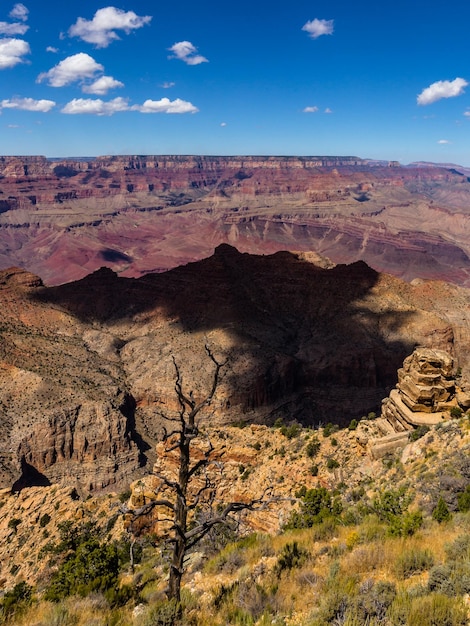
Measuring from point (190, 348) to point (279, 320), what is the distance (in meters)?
21.2

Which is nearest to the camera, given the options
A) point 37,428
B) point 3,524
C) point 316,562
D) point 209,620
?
point 209,620

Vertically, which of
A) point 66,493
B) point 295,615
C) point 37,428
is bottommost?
point 37,428

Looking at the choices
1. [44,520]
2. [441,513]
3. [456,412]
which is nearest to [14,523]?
[44,520]

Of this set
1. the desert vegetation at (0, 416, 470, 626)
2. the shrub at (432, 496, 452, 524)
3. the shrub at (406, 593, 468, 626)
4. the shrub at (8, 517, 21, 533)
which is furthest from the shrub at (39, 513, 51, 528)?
the shrub at (406, 593, 468, 626)

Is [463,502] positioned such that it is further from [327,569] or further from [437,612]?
[437,612]

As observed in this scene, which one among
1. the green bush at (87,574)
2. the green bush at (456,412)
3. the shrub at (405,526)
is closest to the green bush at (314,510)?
the shrub at (405,526)

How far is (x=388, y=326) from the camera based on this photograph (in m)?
77.1

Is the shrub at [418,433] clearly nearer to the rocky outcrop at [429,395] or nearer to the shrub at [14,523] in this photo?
the rocky outcrop at [429,395]

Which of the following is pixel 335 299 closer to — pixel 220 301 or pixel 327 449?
pixel 220 301

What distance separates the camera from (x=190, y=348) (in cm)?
7006

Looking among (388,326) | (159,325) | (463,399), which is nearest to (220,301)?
(159,325)

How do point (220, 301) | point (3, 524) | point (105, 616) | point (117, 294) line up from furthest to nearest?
point (117, 294), point (220, 301), point (3, 524), point (105, 616)

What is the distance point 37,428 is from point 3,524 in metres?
21.1

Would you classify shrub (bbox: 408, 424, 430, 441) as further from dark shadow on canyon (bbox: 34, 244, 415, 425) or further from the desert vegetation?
dark shadow on canyon (bbox: 34, 244, 415, 425)
